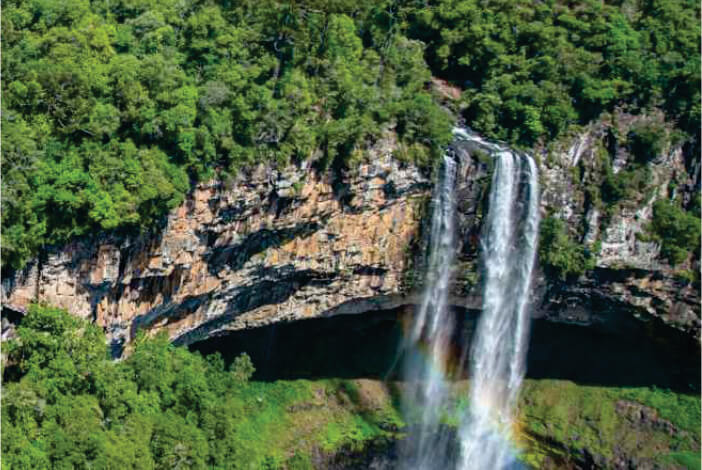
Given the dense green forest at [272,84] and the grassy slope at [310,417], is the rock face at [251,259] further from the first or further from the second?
the grassy slope at [310,417]

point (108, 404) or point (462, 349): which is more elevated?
point (462, 349)

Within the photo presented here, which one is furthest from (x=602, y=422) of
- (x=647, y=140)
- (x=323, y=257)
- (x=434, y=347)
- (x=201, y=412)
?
(x=201, y=412)

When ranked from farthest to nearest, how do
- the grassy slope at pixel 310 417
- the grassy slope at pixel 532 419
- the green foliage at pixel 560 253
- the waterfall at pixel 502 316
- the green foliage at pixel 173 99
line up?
the grassy slope at pixel 532 419 → the grassy slope at pixel 310 417 → the green foliage at pixel 560 253 → the waterfall at pixel 502 316 → the green foliage at pixel 173 99

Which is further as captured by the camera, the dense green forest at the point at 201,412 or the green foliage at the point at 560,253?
the green foliage at the point at 560,253

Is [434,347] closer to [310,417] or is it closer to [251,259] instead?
[310,417]

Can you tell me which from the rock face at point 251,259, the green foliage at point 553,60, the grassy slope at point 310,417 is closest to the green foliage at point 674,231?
the green foliage at point 553,60

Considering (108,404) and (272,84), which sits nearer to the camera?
(108,404)
